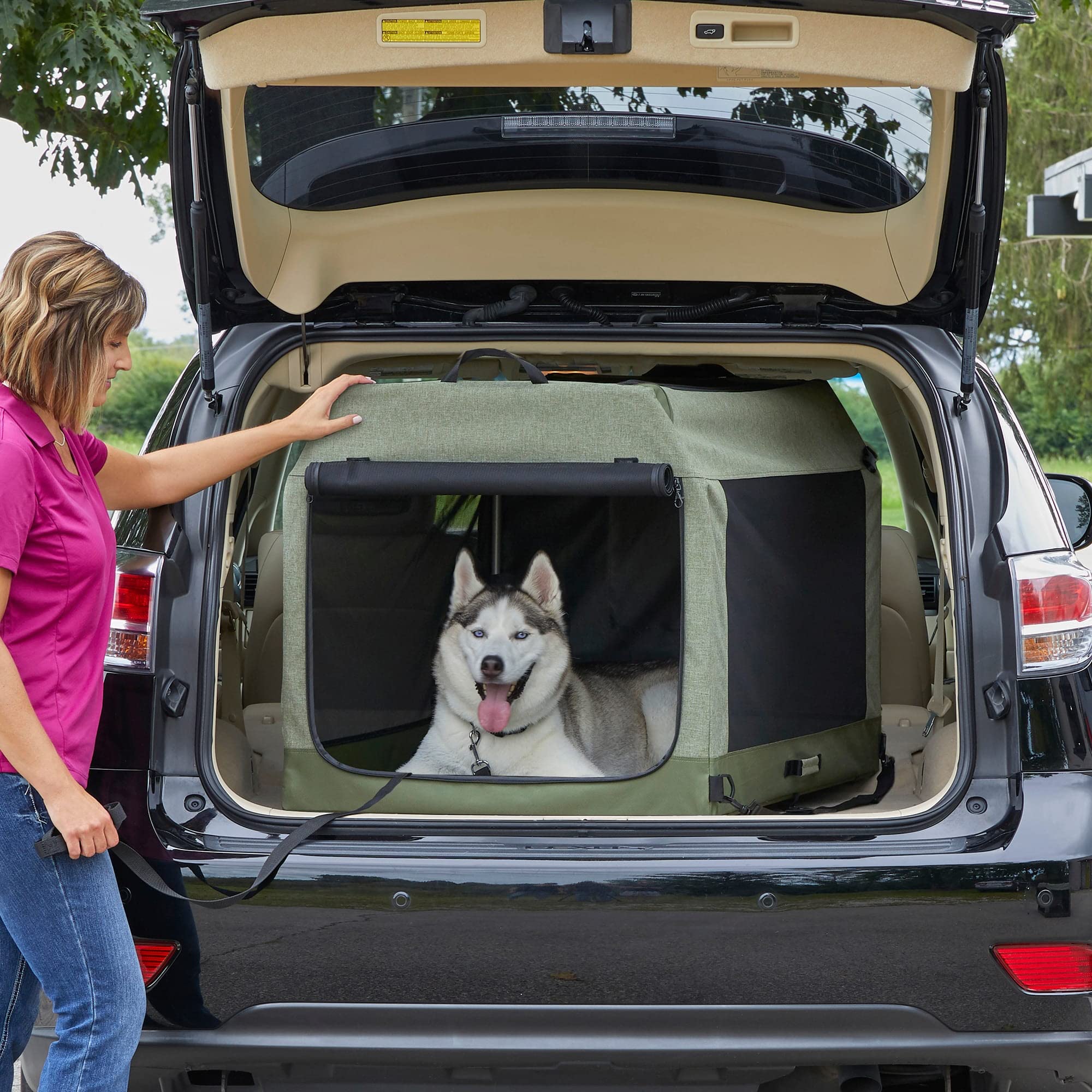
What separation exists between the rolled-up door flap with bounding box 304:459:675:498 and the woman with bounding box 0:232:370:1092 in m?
0.62

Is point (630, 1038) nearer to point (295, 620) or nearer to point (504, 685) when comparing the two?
point (504, 685)

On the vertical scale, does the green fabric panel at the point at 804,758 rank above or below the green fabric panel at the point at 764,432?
below

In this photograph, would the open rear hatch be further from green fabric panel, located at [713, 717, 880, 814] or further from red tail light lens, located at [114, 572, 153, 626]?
green fabric panel, located at [713, 717, 880, 814]

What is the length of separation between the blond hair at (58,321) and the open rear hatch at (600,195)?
0.61 m

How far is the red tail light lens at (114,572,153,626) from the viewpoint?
2736 millimetres

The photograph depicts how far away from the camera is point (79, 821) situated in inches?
89.1

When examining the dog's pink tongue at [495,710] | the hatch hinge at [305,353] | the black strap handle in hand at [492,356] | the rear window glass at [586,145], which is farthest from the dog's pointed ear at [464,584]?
the rear window glass at [586,145]

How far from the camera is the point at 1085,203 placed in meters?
9.59

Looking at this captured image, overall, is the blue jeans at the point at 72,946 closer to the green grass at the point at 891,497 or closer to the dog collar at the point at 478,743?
the dog collar at the point at 478,743

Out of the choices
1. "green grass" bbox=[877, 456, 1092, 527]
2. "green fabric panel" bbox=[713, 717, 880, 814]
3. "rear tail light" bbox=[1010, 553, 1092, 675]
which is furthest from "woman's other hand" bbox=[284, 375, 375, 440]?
"green grass" bbox=[877, 456, 1092, 527]

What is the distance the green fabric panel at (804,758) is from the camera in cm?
305

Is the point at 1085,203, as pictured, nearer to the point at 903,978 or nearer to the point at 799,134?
the point at 799,134

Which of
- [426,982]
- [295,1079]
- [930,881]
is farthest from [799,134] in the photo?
[295,1079]

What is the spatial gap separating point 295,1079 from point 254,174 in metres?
2.18
